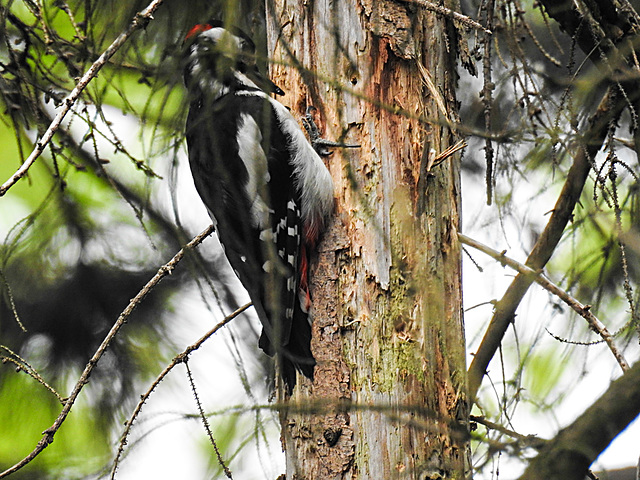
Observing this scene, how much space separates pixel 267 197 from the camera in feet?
5.64

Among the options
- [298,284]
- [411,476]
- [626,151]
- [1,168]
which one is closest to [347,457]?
[411,476]

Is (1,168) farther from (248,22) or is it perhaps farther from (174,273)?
(248,22)

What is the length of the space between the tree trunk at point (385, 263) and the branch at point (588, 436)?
71 cm

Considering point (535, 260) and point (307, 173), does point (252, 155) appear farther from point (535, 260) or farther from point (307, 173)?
point (535, 260)

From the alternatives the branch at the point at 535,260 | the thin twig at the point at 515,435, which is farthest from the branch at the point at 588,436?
the branch at the point at 535,260

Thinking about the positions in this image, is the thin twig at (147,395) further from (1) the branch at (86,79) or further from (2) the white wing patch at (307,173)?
(1) the branch at (86,79)

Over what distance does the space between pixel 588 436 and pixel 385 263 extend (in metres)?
0.93

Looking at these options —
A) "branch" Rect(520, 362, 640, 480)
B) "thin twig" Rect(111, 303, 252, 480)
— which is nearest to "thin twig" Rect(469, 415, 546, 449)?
"branch" Rect(520, 362, 640, 480)

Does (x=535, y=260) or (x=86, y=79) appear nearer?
(x=86, y=79)

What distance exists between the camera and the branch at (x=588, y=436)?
0.71 m

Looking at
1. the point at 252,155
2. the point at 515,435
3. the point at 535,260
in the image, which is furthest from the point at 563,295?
the point at 252,155

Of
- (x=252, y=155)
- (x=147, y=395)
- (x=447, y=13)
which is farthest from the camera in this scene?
(x=252, y=155)

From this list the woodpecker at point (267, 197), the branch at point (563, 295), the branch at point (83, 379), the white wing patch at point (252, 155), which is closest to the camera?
the branch at point (83, 379)

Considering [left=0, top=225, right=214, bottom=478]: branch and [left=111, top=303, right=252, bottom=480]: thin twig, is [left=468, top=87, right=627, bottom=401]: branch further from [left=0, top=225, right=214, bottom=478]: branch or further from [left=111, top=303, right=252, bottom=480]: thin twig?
[left=0, top=225, right=214, bottom=478]: branch
